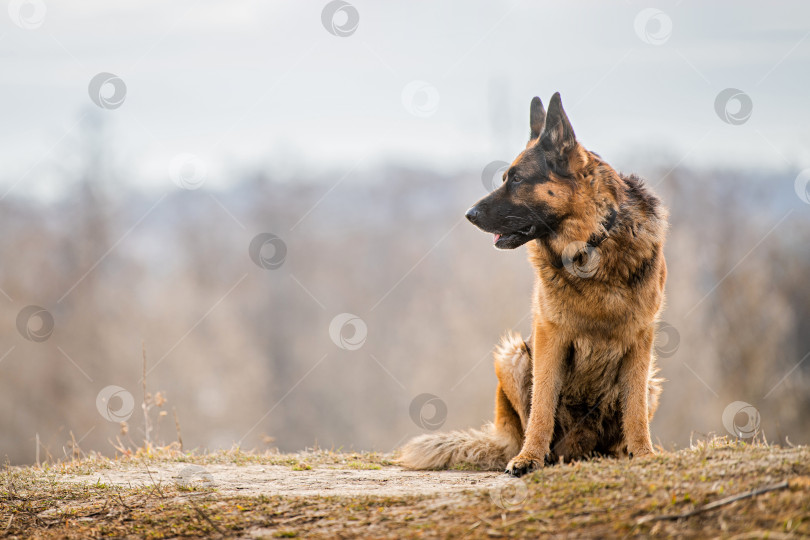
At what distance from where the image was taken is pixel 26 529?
4.05m

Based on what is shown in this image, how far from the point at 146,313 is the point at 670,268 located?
2168 centimetres

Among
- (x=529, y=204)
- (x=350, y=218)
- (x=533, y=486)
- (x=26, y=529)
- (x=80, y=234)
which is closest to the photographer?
(x=533, y=486)

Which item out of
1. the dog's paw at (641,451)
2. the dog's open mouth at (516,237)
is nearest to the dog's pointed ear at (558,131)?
the dog's open mouth at (516,237)

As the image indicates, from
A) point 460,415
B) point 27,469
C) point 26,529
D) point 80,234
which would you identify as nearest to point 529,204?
point 26,529

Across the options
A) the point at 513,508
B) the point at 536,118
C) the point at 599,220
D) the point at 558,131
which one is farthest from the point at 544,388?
the point at 536,118

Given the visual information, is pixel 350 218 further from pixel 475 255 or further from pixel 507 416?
pixel 507 416

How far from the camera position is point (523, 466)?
475cm

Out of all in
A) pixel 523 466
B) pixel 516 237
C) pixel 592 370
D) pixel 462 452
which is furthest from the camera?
pixel 462 452

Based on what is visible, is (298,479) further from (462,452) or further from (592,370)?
(592,370)

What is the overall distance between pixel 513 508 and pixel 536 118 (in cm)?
342

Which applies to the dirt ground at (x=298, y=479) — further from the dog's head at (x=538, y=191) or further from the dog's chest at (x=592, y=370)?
the dog's head at (x=538, y=191)

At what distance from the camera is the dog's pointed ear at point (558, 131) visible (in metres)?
5.22

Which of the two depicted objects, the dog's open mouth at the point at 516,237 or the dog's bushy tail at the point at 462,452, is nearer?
the dog's open mouth at the point at 516,237

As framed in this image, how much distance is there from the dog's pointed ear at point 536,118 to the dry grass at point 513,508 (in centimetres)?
275
